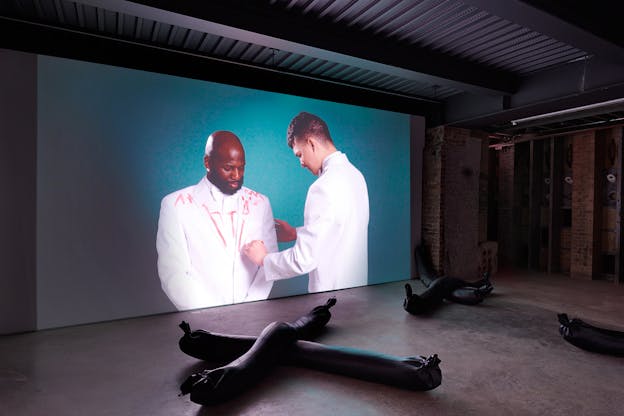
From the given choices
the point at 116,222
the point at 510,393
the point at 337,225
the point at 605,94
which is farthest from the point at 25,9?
the point at 605,94

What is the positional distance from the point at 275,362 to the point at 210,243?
2329mm

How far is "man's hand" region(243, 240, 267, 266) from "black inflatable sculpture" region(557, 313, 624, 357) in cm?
373

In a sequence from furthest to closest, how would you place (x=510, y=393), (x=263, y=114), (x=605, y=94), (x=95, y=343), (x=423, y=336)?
(x=263, y=114)
(x=605, y=94)
(x=423, y=336)
(x=95, y=343)
(x=510, y=393)

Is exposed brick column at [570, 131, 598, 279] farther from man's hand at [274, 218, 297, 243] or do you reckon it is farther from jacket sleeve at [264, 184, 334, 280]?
man's hand at [274, 218, 297, 243]

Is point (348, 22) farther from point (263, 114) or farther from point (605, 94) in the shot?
point (605, 94)

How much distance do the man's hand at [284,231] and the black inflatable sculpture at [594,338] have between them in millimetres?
3540

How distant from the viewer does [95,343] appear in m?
3.86

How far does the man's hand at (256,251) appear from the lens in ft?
17.7

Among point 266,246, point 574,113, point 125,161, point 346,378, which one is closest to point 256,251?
point 266,246

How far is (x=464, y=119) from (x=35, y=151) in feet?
20.7

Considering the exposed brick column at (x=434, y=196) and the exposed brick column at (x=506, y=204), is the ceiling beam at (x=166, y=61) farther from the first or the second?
the exposed brick column at (x=506, y=204)

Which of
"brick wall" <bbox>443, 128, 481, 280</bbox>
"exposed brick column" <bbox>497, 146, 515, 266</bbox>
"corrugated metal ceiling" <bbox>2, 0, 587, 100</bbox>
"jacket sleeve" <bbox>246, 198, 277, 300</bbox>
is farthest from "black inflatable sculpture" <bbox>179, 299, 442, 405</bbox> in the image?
"exposed brick column" <bbox>497, 146, 515, 266</bbox>

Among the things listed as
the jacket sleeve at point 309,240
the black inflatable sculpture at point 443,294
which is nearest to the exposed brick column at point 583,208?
the black inflatable sculpture at point 443,294

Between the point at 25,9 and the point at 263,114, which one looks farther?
the point at 263,114
